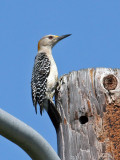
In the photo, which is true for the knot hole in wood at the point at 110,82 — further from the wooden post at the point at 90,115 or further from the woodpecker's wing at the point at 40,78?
the woodpecker's wing at the point at 40,78

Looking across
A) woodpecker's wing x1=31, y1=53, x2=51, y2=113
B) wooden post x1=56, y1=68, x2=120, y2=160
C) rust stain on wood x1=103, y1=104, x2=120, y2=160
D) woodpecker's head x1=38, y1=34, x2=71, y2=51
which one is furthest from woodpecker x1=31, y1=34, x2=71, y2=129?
rust stain on wood x1=103, y1=104, x2=120, y2=160

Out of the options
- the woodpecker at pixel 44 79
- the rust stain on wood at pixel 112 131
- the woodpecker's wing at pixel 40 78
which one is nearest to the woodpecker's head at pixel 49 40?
the woodpecker at pixel 44 79

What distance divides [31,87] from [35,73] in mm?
315

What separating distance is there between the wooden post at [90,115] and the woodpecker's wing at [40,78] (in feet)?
5.60

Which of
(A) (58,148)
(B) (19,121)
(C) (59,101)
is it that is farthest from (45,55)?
(B) (19,121)

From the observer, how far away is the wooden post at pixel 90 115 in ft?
12.9

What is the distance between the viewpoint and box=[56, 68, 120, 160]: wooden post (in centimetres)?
393

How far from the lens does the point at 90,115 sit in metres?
4.22

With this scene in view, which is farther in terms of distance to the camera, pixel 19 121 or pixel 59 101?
pixel 59 101

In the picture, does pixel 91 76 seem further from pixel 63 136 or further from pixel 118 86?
pixel 63 136

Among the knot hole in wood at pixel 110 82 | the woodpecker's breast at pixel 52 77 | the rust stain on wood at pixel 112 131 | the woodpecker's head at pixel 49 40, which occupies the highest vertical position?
the woodpecker's head at pixel 49 40

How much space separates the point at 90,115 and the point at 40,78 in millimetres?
2652

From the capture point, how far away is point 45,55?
7.59 m


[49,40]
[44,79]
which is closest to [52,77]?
[44,79]
